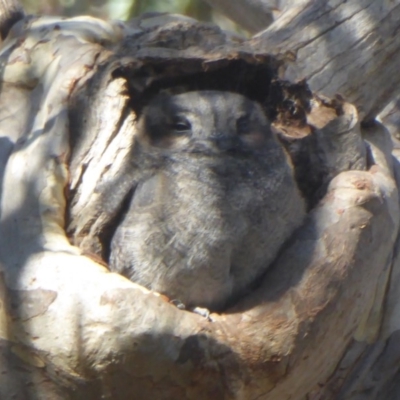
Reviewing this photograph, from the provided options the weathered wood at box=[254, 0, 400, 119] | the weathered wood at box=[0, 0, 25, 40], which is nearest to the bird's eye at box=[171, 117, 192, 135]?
the weathered wood at box=[254, 0, 400, 119]

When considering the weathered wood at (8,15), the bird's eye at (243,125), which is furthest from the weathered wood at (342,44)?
the weathered wood at (8,15)

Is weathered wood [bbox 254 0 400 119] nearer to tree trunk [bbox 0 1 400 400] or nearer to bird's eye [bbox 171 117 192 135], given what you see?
tree trunk [bbox 0 1 400 400]

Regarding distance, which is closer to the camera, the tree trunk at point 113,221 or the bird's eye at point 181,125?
the tree trunk at point 113,221

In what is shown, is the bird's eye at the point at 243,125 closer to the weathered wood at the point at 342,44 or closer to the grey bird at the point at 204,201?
the grey bird at the point at 204,201

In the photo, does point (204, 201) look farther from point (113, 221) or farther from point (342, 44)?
point (342, 44)

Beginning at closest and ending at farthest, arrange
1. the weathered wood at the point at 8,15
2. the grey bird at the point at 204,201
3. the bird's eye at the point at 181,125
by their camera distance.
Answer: the grey bird at the point at 204,201
the bird's eye at the point at 181,125
the weathered wood at the point at 8,15

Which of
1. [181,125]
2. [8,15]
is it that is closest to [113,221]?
[181,125]
